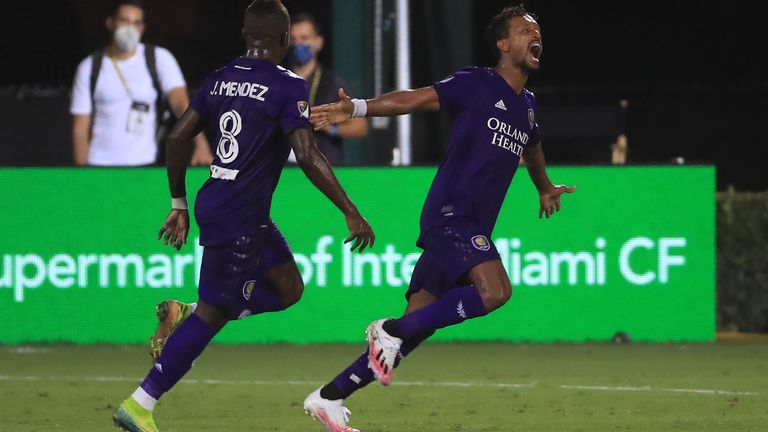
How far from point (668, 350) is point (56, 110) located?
27.9ft

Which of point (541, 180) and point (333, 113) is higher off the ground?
point (333, 113)

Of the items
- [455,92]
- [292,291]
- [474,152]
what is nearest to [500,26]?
[455,92]

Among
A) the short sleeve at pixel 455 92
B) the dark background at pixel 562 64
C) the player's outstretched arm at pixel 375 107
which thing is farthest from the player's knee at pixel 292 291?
the dark background at pixel 562 64

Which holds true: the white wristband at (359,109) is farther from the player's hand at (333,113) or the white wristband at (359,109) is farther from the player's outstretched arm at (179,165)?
the player's outstretched arm at (179,165)

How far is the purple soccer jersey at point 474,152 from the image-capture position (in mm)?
9414

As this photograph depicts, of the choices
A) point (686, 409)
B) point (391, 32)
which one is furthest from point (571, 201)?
point (686, 409)

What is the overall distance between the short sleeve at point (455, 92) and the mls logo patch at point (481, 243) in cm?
71

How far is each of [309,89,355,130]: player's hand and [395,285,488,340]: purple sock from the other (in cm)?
111

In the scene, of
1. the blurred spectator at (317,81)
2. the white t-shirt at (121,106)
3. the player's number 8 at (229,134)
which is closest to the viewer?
the player's number 8 at (229,134)

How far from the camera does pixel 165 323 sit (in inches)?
376

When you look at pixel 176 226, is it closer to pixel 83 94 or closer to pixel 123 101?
pixel 123 101

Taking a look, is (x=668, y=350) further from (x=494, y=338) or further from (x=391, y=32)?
(x=391, y=32)

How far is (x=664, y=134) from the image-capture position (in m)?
25.3

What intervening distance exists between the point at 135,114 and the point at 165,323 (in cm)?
717
